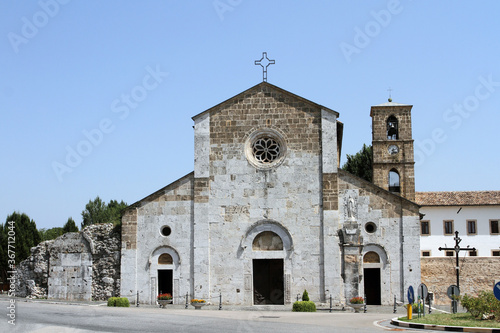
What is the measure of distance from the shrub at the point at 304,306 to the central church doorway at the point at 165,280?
708 centimetres

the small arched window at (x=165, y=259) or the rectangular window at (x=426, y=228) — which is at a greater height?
the rectangular window at (x=426, y=228)

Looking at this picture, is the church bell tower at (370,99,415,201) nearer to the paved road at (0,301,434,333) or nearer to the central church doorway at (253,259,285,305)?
the central church doorway at (253,259,285,305)

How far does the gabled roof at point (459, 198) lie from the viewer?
5619cm

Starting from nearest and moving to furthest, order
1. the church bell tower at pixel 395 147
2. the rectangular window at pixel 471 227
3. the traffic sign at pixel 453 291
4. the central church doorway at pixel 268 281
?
the traffic sign at pixel 453 291, the central church doorway at pixel 268 281, the church bell tower at pixel 395 147, the rectangular window at pixel 471 227

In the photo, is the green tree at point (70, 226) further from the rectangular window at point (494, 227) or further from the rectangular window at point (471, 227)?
the rectangular window at point (494, 227)

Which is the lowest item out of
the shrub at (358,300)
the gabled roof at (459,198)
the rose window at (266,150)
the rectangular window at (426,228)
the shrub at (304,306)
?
the shrub at (304,306)

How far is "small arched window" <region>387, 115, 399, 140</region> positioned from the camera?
164 ft

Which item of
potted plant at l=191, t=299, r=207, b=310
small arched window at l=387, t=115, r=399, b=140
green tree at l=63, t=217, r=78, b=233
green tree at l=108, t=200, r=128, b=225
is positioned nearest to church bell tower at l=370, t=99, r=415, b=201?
small arched window at l=387, t=115, r=399, b=140

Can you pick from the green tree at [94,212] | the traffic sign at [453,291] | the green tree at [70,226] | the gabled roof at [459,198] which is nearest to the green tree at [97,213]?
the green tree at [94,212]

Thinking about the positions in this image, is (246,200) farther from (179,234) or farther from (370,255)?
(370,255)

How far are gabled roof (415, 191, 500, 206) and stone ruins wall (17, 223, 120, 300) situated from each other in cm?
3343

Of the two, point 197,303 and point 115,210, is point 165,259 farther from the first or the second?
point 115,210

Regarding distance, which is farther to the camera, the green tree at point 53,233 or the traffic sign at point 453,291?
the green tree at point 53,233

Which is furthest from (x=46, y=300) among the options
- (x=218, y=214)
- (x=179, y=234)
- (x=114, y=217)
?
(x=114, y=217)
